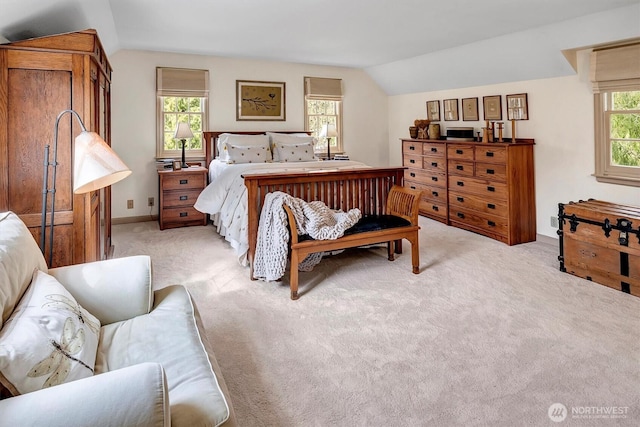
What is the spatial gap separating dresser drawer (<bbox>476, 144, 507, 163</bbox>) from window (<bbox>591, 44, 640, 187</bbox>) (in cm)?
87

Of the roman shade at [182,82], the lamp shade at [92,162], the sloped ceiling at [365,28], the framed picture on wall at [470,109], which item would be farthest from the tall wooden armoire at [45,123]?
the framed picture on wall at [470,109]

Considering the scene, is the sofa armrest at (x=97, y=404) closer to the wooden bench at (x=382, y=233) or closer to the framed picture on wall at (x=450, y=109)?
the wooden bench at (x=382, y=233)

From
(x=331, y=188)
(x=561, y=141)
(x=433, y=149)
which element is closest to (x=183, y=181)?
(x=331, y=188)

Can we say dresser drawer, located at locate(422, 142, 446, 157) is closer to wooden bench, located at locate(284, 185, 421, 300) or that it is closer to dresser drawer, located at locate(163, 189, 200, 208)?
wooden bench, located at locate(284, 185, 421, 300)

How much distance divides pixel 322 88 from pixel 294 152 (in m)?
1.57

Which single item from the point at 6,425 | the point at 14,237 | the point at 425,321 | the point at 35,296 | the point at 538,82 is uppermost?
the point at 538,82

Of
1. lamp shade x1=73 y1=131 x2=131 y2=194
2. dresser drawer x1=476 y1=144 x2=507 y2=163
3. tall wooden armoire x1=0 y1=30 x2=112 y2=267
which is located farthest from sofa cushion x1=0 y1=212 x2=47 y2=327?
dresser drawer x1=476 y1=144 x2=507 y2=163

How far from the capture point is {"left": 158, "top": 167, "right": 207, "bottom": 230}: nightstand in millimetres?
5250

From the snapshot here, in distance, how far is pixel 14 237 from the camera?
1.54 meters

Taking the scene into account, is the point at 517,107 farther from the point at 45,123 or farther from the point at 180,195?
the point at 45,123

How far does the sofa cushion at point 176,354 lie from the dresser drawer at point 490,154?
3.84m

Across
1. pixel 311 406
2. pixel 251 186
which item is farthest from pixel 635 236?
pixel 251 186

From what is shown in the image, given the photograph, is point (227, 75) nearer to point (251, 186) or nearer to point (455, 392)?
point (251, 186)

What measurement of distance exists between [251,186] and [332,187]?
2.74 ft
